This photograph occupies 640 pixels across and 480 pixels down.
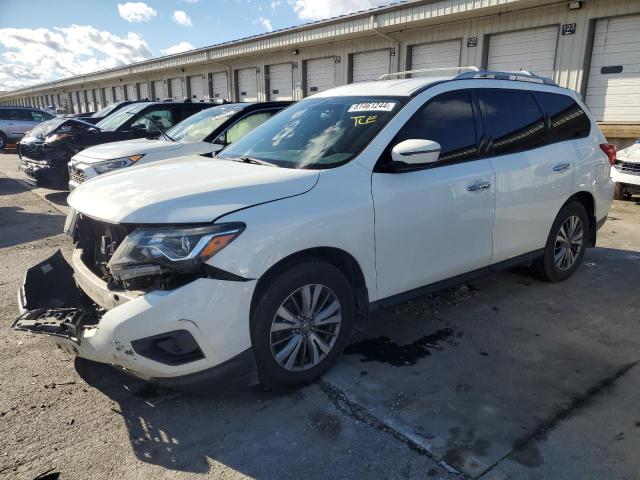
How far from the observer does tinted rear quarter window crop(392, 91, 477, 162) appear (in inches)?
136

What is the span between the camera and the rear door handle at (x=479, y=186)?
364 centimetres

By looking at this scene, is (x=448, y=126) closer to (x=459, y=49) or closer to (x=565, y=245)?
(x=565, y=245)

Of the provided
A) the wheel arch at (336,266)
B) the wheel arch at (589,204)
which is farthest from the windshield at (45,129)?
the wheel arch at (589,204)

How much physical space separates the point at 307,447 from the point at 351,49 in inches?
613

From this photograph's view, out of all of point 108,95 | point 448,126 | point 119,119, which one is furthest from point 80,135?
point 108,95

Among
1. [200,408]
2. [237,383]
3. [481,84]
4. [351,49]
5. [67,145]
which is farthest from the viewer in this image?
[351,49]

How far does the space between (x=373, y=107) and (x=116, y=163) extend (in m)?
4.58

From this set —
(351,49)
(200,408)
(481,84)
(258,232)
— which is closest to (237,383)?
(200,408)

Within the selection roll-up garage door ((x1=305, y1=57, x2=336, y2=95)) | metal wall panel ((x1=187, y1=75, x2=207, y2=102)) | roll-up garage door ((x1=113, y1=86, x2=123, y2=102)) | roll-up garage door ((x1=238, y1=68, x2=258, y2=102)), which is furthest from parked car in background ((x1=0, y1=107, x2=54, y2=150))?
roll-up garage door ((x1=113, y1=86, x2=123, y2=102))

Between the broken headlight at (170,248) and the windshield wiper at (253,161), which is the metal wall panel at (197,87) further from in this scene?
the broken headlight at (170,248)

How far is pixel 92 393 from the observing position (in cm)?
308

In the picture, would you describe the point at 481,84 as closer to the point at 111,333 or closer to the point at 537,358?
the point at 537,358

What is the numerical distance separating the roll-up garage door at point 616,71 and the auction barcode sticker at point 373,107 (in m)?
9.43

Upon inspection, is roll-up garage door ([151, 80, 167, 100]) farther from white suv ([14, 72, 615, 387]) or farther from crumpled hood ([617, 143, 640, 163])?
white suv ([14, 72, 615, 387])
